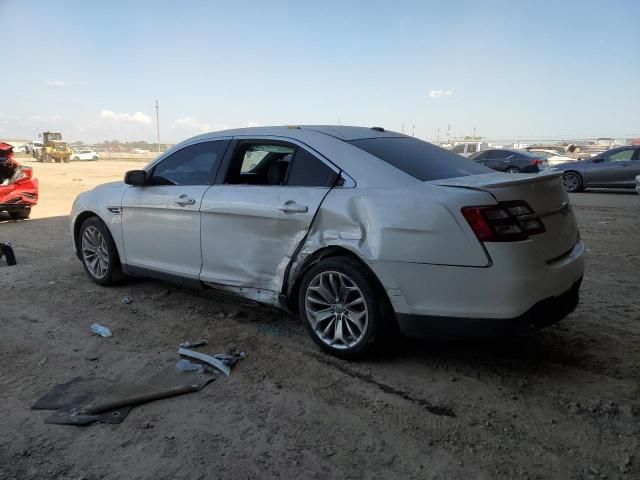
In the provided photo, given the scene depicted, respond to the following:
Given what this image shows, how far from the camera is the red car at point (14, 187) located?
10133mm

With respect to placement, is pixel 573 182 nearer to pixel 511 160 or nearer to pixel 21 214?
pixel 511 160

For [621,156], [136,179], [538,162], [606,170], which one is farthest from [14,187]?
[538,162]

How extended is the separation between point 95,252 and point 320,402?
3.47 metres

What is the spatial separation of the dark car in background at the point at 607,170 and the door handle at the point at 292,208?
43.6 ft

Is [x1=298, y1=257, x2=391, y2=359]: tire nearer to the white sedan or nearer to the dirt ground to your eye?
the dirt ground

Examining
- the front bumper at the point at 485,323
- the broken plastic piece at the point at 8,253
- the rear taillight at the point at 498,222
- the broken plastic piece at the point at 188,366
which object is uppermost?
the rear taillight at the point at 498,222

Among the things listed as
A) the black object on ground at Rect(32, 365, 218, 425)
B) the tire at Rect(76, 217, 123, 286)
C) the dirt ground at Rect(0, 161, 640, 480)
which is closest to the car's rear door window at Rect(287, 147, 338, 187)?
the dirt ground at Rect(0, 161, 640, 480)

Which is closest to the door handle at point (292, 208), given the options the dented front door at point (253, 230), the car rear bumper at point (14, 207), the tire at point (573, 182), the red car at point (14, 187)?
the dented front door at point (253, 230)

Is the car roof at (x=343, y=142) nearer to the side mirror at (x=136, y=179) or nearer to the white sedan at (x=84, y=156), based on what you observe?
the side mirror at (x=136, y=179)

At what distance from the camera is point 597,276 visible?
18.7 feet

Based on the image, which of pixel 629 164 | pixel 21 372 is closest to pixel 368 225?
pixel 21 372

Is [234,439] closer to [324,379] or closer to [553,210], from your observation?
[324,379]

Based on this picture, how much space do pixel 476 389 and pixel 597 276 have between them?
129 inches

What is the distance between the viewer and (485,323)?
3.01m
